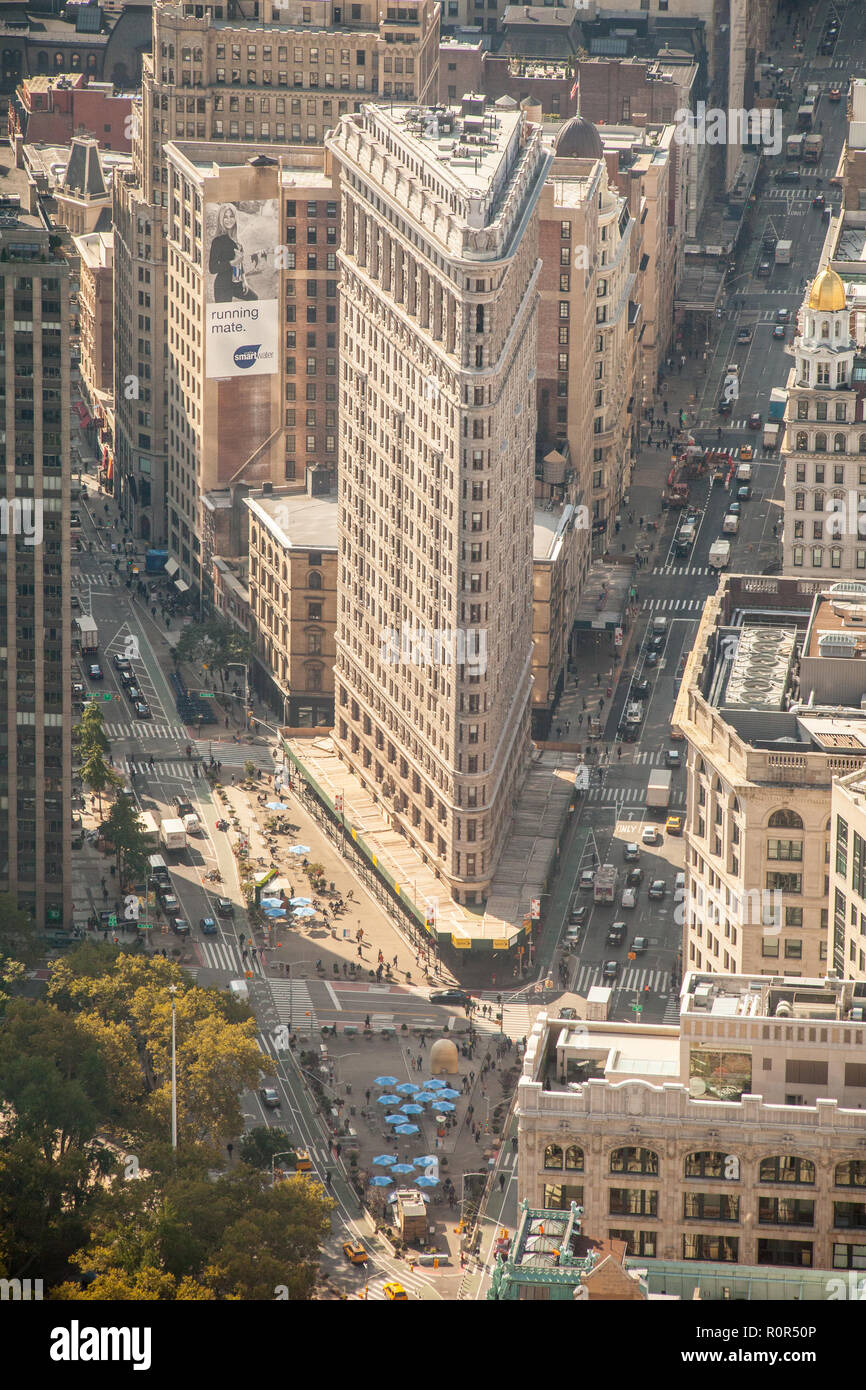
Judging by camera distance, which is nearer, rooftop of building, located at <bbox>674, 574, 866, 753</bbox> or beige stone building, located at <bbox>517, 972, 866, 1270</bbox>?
beige stone building, located at <bbox>517, 972, 866, 1270</bbox>

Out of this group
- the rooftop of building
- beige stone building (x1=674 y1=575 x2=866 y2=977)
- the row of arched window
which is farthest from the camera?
the rooftop of building

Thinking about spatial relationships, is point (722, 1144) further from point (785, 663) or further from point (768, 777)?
point (785, 663)

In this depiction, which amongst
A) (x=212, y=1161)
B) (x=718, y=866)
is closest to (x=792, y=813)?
(x=718, y=866)
